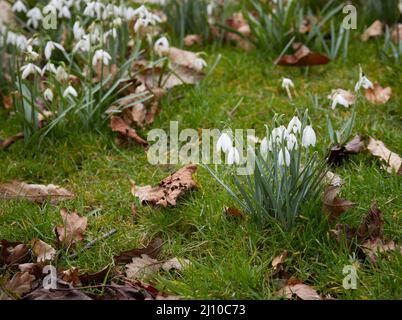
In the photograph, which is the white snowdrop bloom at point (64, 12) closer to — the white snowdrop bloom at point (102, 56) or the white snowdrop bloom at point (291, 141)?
the white snowdrop bloom at point (102, 56)

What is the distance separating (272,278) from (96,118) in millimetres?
1578

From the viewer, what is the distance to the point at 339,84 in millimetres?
3781

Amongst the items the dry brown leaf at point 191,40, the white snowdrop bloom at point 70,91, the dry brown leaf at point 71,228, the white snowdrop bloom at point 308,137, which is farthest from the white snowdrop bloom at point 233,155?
the dry brown leaf at point 191,40

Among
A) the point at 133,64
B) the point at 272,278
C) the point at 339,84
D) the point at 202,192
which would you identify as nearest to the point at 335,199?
the point at 272,278

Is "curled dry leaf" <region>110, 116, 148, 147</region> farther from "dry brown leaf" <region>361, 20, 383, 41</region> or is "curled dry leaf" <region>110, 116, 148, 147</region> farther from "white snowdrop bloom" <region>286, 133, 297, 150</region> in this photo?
"dry brown leaf" <region>361, 20, 383, 41</region>

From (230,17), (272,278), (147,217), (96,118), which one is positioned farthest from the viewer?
(230,17)

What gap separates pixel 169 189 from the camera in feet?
9.14

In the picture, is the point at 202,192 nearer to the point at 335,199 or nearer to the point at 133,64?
the point at 335,199

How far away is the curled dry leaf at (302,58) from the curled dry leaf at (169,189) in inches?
54.4

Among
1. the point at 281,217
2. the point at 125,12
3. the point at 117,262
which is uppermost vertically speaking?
the point at 125,12

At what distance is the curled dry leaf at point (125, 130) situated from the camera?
3.38 metres

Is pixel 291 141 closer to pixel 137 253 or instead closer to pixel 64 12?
pixel 137 253
